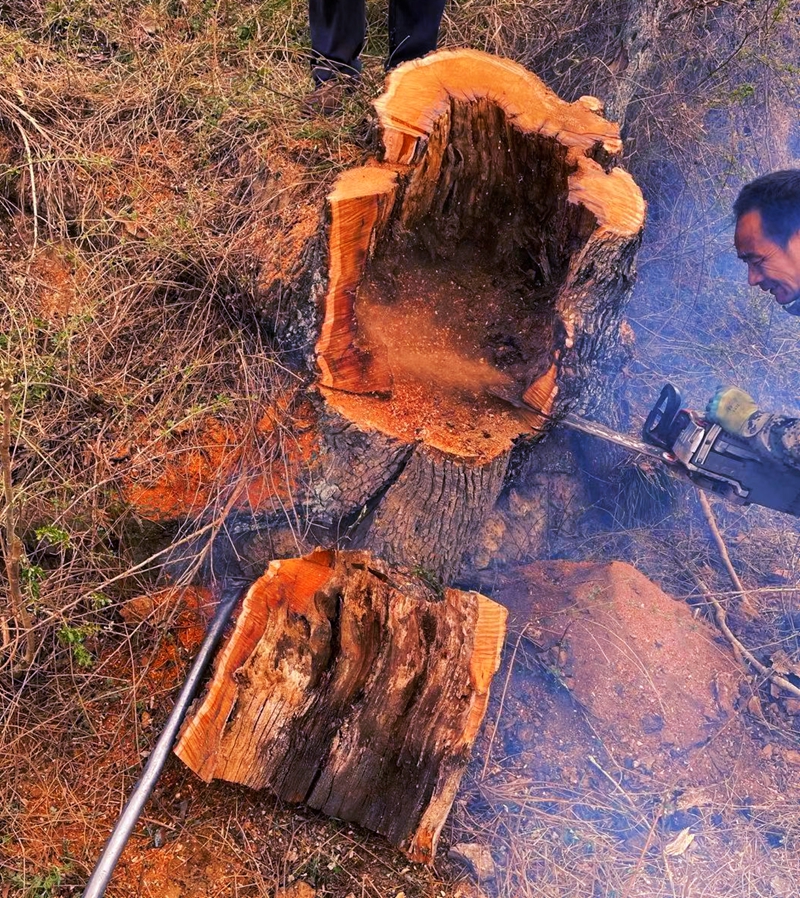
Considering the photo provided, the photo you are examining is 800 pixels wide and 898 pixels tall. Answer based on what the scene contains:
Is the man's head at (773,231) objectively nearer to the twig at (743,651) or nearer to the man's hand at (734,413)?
the man's hand at (734,413)

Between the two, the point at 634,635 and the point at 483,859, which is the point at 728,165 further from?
the point at 483,859

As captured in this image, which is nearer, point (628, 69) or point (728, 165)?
point (628, 69)

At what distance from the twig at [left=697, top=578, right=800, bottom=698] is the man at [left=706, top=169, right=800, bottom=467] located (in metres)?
0.66

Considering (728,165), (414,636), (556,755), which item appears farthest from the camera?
(728,165)

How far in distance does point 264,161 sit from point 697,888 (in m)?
2.62

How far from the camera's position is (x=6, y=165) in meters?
2.38

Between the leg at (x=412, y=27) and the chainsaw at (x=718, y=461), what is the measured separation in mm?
1493

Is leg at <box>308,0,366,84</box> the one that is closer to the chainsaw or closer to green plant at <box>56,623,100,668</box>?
the chainsaw

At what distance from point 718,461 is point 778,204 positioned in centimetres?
89

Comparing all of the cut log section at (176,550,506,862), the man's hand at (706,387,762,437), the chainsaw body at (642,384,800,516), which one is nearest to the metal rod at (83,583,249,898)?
the cut log section at (176,550,506,862)

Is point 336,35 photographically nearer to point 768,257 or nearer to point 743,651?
point 768,257

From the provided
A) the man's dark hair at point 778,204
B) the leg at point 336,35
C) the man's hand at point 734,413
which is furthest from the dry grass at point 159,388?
the man's dark hair at point 778,204

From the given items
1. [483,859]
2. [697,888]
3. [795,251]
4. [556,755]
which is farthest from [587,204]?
[697,888]

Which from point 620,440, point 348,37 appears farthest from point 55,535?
point 348,37
